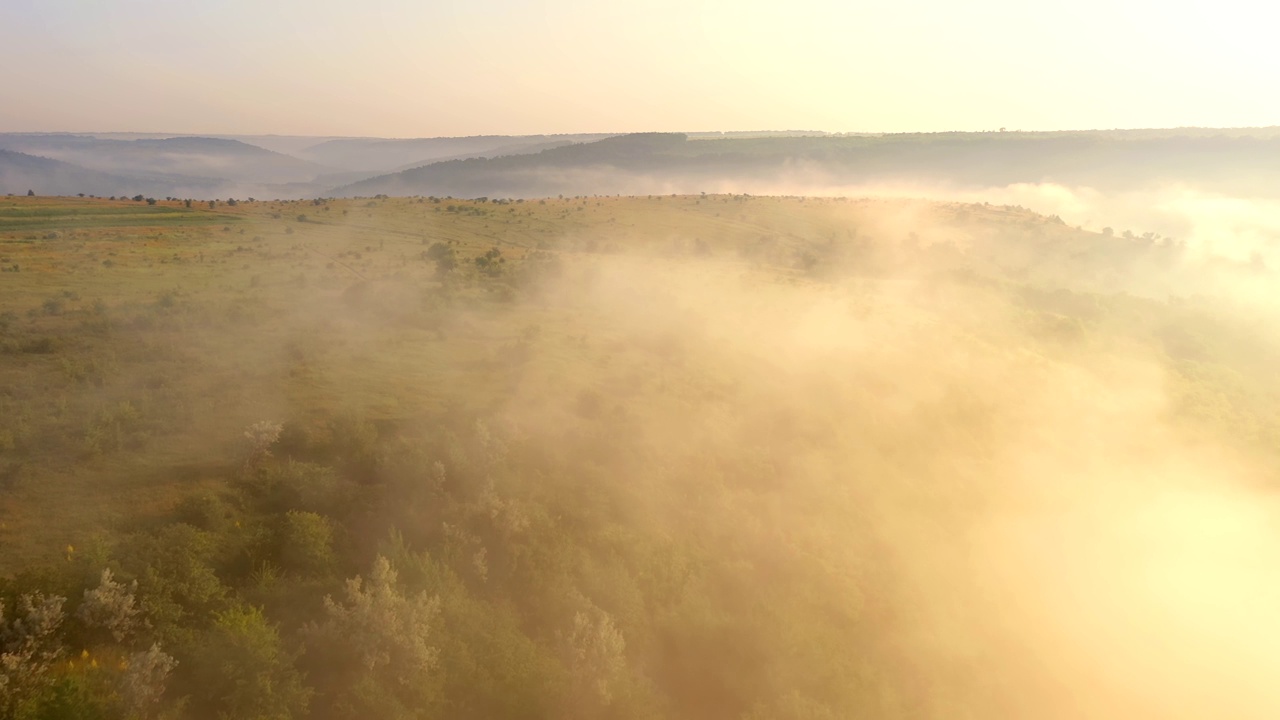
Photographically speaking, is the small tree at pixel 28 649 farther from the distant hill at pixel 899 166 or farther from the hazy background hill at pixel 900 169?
the distant hill at pixel 899 166

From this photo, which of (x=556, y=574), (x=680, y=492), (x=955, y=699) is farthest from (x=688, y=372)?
(x=955, y=699)

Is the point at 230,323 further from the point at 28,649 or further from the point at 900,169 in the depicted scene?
the point at 900,169

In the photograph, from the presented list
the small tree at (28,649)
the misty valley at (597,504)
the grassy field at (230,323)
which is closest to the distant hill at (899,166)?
the grassy field at (230,323)

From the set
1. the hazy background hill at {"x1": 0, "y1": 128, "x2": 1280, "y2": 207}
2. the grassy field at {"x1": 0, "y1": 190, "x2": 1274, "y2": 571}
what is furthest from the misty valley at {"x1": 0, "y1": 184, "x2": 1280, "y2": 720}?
the hazy background hill at {"x1": 0, "y1": 128, "x2": 1280, "y2": 207}

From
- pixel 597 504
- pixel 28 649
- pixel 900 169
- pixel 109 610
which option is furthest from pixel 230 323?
pixel 900 169

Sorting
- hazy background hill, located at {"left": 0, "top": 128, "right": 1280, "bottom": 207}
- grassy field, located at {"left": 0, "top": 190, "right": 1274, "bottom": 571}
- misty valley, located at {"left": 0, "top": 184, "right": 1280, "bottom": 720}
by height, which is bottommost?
misty valley, located at {"left": 0, "top": 184, "right": 1280, "bottom": 720}

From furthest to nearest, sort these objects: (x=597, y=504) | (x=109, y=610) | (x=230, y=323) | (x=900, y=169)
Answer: (x=900, y=169) < (x=230, y=323) < (x=597, y=504) < (x=109, y=610)

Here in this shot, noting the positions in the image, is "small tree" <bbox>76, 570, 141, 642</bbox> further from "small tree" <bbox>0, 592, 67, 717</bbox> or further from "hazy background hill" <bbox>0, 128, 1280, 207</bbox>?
"hazy background hill" <bbox>0, 128, 1280, 207</bbox>
